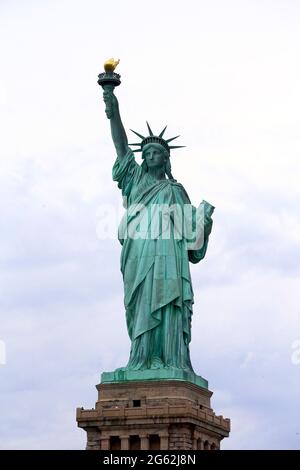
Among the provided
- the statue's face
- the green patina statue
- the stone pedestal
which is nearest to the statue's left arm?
the green patina statue

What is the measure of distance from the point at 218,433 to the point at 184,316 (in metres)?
4.13

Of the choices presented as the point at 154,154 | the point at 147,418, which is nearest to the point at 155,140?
the point at 154,154

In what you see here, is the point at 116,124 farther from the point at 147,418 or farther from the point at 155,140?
the point at 147,418

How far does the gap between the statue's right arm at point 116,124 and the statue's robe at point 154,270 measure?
0.35 meters

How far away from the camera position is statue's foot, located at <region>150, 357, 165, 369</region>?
67.1 metres

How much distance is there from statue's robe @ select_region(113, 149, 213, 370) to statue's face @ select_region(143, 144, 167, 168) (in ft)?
1.69

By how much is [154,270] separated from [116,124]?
5270 millimetres

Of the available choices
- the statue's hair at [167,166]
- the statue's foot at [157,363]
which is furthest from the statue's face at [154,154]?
the statue's foot at [157,363]

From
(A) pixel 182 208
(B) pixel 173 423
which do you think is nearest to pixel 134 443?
(B) pixel 173 423

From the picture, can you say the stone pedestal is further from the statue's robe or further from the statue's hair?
the statue's hair

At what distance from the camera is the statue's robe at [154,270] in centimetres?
6769
